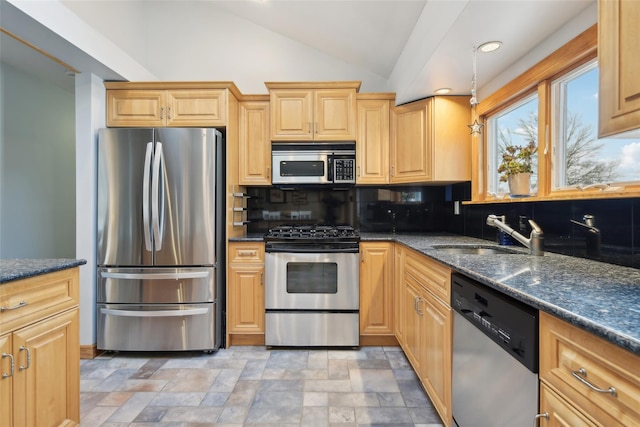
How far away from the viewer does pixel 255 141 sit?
2826 millimetres

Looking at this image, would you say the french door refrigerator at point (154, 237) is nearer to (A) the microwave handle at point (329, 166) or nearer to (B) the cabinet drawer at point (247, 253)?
(B) the cabinet drawer at point (247, 253)

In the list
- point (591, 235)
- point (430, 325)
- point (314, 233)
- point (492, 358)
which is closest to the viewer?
point (492, 358)

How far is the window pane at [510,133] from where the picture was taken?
201cm

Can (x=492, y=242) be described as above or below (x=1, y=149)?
below

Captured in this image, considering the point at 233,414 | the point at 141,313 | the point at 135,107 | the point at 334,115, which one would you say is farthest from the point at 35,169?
the point at 233,414

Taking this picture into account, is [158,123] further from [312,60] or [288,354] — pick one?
[288,354]

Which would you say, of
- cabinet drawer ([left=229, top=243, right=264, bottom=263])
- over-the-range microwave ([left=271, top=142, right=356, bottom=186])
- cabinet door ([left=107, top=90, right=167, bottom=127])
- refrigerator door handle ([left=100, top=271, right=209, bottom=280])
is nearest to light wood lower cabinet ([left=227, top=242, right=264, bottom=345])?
cabinet drawer ([left=229, top=243, right=264, bottom=263])

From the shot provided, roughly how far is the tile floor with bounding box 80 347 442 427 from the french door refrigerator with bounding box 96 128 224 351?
23 centimetres

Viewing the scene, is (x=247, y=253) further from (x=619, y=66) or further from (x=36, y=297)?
(x=619, y=66)

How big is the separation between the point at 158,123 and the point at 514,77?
2.71m

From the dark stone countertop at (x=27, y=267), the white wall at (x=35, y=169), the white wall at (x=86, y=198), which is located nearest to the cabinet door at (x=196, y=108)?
the white wall at (x=86, y=198)

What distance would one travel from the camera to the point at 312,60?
3.11 meters

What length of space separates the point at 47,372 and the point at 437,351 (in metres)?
1.83

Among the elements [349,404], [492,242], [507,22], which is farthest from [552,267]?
[349,404]
